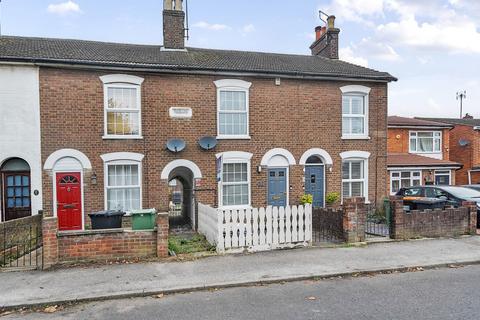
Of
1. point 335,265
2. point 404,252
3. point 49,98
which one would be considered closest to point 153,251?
point 335,265

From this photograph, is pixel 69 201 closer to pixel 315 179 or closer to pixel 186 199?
pixel 186 199

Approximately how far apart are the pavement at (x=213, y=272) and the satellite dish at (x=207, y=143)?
5.48m

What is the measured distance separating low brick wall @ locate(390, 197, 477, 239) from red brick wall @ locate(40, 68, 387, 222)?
4511 mm

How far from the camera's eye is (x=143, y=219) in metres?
8.98

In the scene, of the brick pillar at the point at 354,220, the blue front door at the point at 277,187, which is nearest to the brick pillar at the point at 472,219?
the brick pillar at the point at 354,220

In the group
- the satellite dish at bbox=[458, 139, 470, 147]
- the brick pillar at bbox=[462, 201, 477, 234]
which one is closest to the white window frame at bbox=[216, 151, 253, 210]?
the brick pillar at bbox=[462, 201, 477, 234]

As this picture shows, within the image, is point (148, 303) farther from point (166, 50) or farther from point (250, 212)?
point (166, 50)

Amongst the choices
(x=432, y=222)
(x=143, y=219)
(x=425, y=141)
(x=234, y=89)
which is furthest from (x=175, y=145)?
(x=425, y=141)

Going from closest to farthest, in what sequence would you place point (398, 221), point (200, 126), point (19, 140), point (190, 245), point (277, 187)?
point (190, 245) → point (398, 221) → point (19, 140) → point (200, 126) → point (277, 187)

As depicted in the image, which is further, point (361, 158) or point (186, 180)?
point (361, 158)

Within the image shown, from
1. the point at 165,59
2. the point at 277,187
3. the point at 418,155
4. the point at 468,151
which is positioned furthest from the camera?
the point at 468,151

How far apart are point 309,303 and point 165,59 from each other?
34.8ft

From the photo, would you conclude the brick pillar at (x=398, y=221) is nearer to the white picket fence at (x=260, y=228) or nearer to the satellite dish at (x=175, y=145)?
the white picket fence at (x=260, y=228)

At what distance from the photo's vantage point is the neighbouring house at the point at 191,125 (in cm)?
1170
